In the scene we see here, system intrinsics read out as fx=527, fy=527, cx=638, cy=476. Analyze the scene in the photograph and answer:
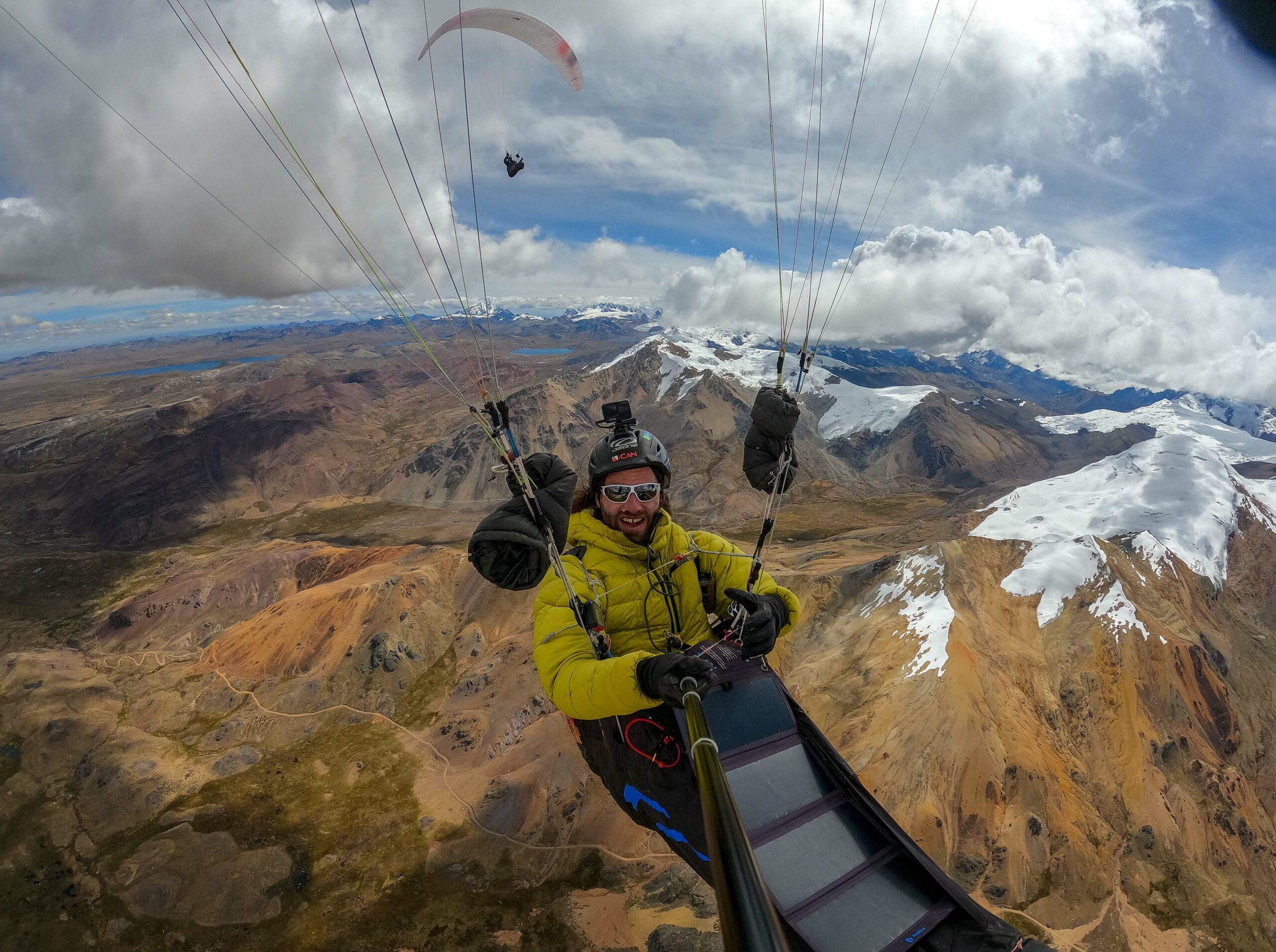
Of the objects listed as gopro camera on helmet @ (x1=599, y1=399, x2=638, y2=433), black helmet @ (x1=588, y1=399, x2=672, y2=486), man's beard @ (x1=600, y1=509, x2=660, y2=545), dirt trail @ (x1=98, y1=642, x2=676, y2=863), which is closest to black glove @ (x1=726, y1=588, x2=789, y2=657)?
man's beard @ (x1=600, y1=509, x2=660, y2=545)

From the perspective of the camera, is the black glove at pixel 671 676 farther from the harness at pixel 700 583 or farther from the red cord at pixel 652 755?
the harness at pixel 700 583

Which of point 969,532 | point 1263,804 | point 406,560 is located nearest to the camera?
point 1263,804

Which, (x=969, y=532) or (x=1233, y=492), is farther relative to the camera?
(x=1233, y=492)

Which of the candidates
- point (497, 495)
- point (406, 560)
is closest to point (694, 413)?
point (497, 495)

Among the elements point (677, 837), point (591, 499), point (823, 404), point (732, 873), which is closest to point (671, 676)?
point (732, 873)

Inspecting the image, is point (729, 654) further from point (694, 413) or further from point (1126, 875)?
point (694, 413)

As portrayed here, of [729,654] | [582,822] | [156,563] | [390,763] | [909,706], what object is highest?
[729,654]
